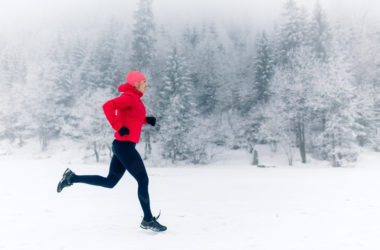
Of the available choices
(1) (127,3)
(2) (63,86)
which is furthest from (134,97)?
(1) (127,3)

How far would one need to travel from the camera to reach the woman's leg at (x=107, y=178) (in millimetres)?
3631

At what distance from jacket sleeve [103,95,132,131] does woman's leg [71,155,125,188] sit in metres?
0.61

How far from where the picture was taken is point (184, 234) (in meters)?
3.49

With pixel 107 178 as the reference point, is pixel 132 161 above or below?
above

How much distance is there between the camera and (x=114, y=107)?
335cm

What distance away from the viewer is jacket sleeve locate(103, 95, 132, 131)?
131 inches

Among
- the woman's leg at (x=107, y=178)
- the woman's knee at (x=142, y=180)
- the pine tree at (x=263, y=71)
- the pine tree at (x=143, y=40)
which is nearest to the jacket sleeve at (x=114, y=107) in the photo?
the woman's leg at (x=107, y=178)

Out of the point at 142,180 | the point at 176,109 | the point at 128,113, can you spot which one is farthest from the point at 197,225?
the point at 176,109

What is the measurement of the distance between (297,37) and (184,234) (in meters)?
36.4

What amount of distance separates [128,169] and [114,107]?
0.82 m

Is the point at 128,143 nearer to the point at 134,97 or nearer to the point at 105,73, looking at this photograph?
the point at 134,97

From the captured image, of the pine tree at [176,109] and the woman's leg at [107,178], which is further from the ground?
the pine tree at [176,109]

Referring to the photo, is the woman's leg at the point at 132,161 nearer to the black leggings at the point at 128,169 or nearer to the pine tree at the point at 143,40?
the black leggings at the point at 128,169

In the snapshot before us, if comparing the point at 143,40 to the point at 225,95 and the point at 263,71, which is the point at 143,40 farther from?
the point at 263,71
